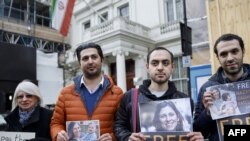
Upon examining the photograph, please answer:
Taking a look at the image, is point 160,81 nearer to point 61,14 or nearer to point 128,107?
point 128,107

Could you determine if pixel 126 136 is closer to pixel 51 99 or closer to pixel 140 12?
pixel 51 99

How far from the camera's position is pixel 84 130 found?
10.2ft

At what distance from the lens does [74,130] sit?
3.14 m

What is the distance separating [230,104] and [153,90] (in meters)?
0.67

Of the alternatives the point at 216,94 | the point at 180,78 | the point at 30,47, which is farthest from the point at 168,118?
the point at 180,78

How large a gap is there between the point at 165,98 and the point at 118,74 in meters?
13.6

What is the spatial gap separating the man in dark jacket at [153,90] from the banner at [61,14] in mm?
12957

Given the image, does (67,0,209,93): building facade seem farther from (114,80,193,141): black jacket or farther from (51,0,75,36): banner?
(114,80,193,141): black jacket

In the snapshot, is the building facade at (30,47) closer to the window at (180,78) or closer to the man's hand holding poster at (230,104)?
the window at (180,78)

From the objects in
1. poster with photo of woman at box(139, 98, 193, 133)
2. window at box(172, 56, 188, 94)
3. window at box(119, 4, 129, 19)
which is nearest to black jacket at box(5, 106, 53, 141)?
poster with photo of woman at box(139, 98, 193, 133)

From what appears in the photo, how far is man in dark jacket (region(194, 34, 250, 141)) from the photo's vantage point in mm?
2777

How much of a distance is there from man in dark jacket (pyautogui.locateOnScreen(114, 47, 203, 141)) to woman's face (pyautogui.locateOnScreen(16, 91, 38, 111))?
102 centimetres

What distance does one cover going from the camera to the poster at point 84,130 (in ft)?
10.1

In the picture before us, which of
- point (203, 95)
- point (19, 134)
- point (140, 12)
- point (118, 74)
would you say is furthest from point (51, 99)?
point (203, 95)
